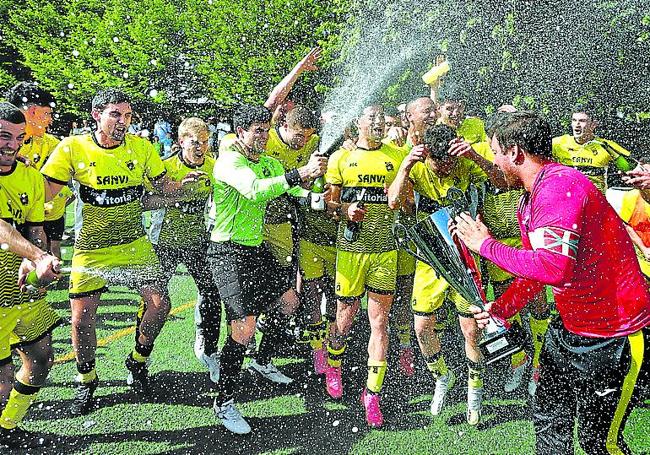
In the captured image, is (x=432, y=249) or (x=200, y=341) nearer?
(x=432, y=249)

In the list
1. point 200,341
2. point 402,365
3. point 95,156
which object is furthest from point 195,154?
point 402,365

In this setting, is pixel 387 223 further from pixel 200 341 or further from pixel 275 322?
pixel 200 341

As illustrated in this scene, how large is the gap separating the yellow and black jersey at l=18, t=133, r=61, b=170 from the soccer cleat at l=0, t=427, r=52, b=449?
2595 mm

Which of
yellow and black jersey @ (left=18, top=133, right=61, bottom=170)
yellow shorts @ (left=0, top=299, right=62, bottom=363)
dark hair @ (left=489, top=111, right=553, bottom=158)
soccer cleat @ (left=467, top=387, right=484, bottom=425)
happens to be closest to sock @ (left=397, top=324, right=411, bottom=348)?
soccer cleat @ (left=467, top=387, right=484, bottom=425)

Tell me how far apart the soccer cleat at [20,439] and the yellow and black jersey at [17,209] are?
34.1 inches

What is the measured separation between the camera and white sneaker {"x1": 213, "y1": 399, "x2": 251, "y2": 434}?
3869 millimetres

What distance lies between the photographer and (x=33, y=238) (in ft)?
12.0

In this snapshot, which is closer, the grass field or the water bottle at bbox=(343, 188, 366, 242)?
the grass field

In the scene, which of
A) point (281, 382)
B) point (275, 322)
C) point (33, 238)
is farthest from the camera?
point (275, 322)

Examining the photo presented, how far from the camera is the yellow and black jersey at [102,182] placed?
13.2ft

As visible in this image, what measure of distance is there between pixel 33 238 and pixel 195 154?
1576 mm

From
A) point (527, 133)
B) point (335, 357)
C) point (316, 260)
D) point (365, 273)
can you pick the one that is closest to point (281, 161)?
point (316, 260)

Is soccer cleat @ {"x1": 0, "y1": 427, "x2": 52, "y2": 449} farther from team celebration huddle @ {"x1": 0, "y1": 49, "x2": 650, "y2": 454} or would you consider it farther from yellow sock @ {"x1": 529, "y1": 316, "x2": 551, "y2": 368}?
yellow sock @ {"x1": 529, "y1": 316, "x2": 551, "y2": 368}

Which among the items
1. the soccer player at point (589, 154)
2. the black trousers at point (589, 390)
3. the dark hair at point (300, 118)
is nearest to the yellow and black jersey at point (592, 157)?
the soccer player at point (589, 154)
